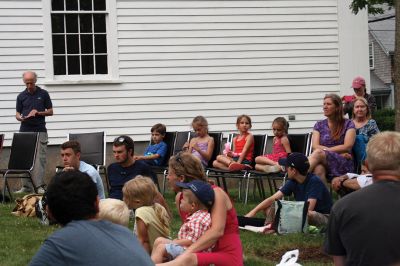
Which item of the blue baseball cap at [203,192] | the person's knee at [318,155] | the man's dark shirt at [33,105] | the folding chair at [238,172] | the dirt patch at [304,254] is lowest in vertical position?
the dirt patch at [304,254]

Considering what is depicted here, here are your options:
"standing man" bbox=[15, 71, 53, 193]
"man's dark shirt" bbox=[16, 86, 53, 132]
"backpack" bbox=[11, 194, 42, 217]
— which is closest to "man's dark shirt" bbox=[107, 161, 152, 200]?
"backpack" bbox=[11, 194, 42, 217]

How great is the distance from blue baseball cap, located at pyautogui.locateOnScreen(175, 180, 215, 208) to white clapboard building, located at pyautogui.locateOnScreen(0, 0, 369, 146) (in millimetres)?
9557

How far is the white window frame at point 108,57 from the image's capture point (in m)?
15.6

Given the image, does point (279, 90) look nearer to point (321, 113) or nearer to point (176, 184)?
point (321, 113)

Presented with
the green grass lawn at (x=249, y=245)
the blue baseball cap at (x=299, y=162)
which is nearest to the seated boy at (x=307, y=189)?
the blue baseball cap at (x=299, y=162)

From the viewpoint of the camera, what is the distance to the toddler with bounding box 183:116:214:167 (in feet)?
44.2

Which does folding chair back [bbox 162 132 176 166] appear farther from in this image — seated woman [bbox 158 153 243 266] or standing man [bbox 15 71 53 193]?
seated woman [bbox 158 153 243 266]

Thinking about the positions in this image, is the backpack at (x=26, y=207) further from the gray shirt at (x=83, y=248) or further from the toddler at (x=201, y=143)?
the gray shirt at (x=83, y=248)

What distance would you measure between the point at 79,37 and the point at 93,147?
2.94m

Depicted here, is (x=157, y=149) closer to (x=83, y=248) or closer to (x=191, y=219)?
(x=191, y=219)

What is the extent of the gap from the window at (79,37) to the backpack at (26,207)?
16.7 feet

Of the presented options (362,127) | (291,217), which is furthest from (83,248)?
(362,127)

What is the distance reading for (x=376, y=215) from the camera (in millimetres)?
4137

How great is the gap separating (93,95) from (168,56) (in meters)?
1.56
